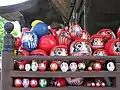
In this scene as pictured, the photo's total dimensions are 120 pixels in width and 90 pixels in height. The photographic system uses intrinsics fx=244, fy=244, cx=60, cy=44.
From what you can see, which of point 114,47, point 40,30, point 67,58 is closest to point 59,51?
point 67,58

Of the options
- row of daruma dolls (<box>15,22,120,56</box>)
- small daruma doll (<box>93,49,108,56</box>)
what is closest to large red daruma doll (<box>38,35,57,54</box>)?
row of daruma dolls (<box>15,22,120,56</box>)

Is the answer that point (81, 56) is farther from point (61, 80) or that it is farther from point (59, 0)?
point (59, 0)

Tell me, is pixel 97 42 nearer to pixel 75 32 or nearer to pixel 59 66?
pixel 75 32

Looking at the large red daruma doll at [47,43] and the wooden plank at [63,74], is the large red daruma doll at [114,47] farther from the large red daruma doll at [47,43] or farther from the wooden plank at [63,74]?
the large red daruma doll at [47,43]

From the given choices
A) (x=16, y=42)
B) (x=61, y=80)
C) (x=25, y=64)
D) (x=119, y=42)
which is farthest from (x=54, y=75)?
(x=119, y=42)

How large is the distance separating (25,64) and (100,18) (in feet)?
5.54

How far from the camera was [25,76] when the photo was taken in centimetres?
113

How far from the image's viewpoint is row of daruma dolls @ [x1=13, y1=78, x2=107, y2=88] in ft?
3.72

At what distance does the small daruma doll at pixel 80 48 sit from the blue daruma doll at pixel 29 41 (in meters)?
0.19

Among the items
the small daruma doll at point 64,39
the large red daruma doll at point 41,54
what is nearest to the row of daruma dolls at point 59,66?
the large red daruma doll at point 41,54

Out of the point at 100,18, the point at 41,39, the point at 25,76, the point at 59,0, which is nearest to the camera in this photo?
the point at 25,76

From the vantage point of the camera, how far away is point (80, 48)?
3.88 feet

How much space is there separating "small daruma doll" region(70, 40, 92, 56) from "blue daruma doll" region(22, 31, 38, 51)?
0.19 m

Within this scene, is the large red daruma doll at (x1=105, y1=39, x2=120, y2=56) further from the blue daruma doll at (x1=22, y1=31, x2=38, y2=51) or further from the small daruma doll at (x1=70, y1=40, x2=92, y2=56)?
the blue daruma doll at (x1=22, y1=31, x2=38, y2=51)
